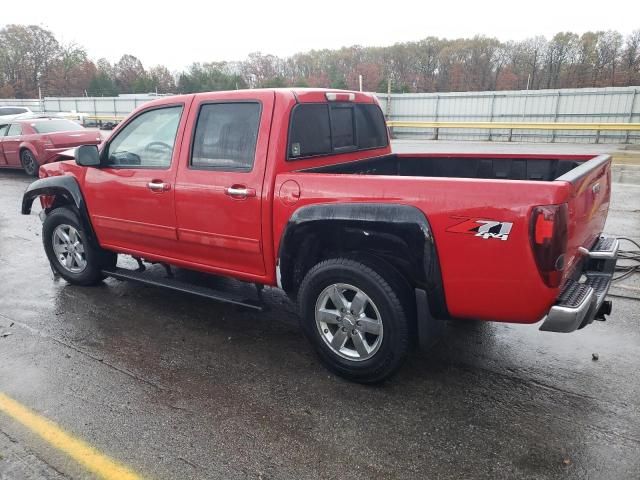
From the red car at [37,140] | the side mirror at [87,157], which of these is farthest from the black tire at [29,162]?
the side mirror at [87,157]

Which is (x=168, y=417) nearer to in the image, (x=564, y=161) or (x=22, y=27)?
(x=564, y=161)

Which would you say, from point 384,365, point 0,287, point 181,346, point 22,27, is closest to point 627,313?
point 384,365

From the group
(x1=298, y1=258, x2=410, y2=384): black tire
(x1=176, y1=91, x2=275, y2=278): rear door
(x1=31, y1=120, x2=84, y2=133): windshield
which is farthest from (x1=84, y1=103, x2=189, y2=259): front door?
(x1=31, y1=120, x2=84, y2=133): windshield

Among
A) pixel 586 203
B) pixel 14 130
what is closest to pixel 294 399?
pixel 586 203

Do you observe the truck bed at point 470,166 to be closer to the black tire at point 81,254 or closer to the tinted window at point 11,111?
the black tire at point 81,254

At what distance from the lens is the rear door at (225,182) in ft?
12.0

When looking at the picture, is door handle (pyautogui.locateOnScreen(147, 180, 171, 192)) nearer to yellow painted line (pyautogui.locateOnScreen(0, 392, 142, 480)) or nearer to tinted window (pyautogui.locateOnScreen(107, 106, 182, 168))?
tinted window (pyautogui.locateOnScreen(107, 106, 182, 168))

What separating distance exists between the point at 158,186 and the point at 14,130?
39.3 feet

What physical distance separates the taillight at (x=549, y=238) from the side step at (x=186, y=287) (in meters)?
2.04

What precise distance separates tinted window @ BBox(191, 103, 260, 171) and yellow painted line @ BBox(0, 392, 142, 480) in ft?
6.74

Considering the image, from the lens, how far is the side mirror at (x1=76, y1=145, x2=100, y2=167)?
4.50 meters

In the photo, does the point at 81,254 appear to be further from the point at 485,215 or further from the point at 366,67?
the point at 366,67

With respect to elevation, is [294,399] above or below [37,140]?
below

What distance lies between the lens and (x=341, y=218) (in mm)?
3166
